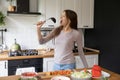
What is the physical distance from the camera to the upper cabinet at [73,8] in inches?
134

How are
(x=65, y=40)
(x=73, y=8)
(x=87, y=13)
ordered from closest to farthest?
(x=65, y=40), (x=73, y=8), (x=87, y=13)

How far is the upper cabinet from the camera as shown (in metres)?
3.41

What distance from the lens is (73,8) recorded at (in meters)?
3.62

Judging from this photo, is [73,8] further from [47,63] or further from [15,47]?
[15,47]

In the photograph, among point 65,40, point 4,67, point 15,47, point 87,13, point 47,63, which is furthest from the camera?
point 87,13

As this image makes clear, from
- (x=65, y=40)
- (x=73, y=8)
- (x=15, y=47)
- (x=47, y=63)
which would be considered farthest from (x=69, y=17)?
(x=15, y=47)

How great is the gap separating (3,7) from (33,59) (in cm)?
116

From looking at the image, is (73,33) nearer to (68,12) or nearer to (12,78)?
(68,12)

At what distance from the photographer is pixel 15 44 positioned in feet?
11.3

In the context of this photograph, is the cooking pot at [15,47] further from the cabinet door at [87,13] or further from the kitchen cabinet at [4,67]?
the cabinet door at [87,13]

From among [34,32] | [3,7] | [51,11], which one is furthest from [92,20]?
[3,7]

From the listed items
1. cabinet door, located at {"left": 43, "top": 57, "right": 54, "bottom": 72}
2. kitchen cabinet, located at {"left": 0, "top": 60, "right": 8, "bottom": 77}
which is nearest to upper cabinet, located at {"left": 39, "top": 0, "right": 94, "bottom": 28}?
cabinet door, located at {"left": 43, "top": 57, "right": 54, "bottom": 72}

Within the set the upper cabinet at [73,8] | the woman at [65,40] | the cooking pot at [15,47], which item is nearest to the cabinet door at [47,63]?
the cooking pot at [15,47]

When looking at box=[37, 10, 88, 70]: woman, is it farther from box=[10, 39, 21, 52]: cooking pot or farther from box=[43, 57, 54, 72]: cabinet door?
box=[10, 39, 21, 52]: cooking pot
